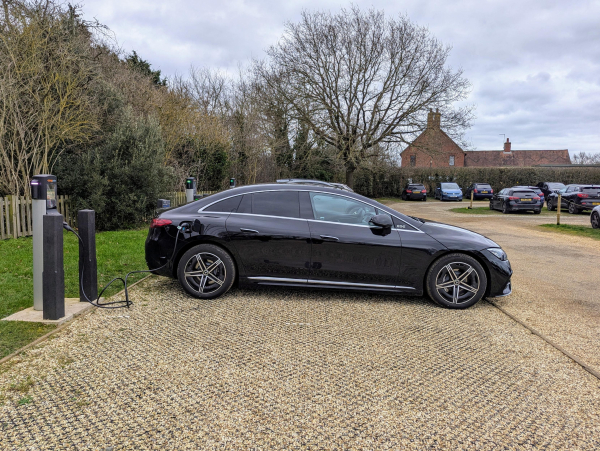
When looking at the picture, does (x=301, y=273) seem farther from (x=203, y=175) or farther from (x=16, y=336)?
(x=203, y=175)

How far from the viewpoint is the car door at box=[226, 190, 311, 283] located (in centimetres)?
527

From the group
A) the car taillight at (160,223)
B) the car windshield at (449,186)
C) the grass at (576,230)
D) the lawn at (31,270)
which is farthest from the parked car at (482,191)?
the car taillight at (160,223)

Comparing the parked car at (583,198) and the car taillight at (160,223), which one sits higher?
the parked car at (583,198)

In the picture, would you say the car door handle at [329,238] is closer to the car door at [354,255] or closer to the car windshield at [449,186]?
the car door at [354,255]

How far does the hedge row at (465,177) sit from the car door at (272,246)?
33.2 meters

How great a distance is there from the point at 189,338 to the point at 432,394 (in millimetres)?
2209

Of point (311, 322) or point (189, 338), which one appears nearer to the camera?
point (189, 338)

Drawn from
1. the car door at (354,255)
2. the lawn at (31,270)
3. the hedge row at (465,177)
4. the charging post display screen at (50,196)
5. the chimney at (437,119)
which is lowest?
the lawn at (31,270)

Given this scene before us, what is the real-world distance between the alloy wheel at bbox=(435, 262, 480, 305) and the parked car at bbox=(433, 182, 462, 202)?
3272 centimetres

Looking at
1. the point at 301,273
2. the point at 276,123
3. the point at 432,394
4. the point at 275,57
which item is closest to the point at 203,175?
the point at 276,123

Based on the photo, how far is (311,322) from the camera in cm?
453

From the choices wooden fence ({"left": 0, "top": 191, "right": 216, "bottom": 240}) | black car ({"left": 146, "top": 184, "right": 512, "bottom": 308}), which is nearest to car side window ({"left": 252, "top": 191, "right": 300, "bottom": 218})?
black car ({"left": 146, "top": 184, "right": 512, "bottom": 308})

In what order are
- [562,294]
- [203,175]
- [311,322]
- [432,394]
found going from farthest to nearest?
[203,175] < [562,294] < [311,322] < [432,394]

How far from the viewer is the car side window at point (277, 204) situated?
545 cm
